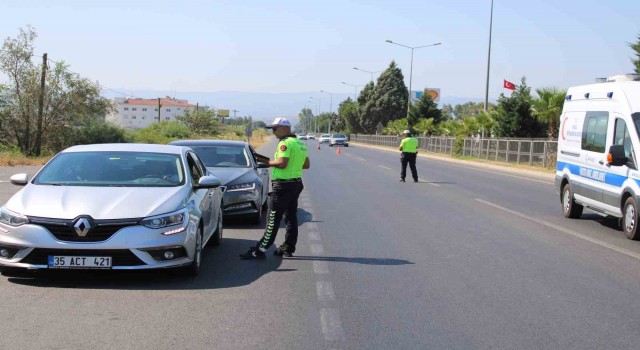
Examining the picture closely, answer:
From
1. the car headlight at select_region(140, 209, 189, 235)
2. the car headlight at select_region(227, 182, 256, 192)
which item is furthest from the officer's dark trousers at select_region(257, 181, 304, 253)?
the car headlight at select_region(227, 182, 256, 192)

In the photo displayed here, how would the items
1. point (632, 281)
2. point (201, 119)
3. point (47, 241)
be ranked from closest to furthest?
point (47, 241)
point (632, 281)
point (201, 119)

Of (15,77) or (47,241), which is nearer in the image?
(47,241)

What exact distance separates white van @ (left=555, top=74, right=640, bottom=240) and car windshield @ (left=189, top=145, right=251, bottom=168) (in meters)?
5.95

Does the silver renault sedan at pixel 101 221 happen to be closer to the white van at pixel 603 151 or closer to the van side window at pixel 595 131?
the white van at pixel 603 151

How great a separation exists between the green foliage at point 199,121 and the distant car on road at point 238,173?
2866 inches

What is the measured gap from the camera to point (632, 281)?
7535 mm

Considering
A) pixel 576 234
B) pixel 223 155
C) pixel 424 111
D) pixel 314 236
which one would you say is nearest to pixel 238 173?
pixel 223 155

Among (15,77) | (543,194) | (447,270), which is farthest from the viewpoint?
(15,77)

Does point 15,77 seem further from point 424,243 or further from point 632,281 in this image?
point 632,281

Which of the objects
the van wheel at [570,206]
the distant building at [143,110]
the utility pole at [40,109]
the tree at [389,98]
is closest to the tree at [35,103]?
the utility pole at [40,109]

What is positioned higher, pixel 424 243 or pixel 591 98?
pixel 591 98

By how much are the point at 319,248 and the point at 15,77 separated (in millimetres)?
33526

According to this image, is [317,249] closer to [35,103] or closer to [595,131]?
[595,131]

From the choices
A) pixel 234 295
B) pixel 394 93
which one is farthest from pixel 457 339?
pixel 394 93
